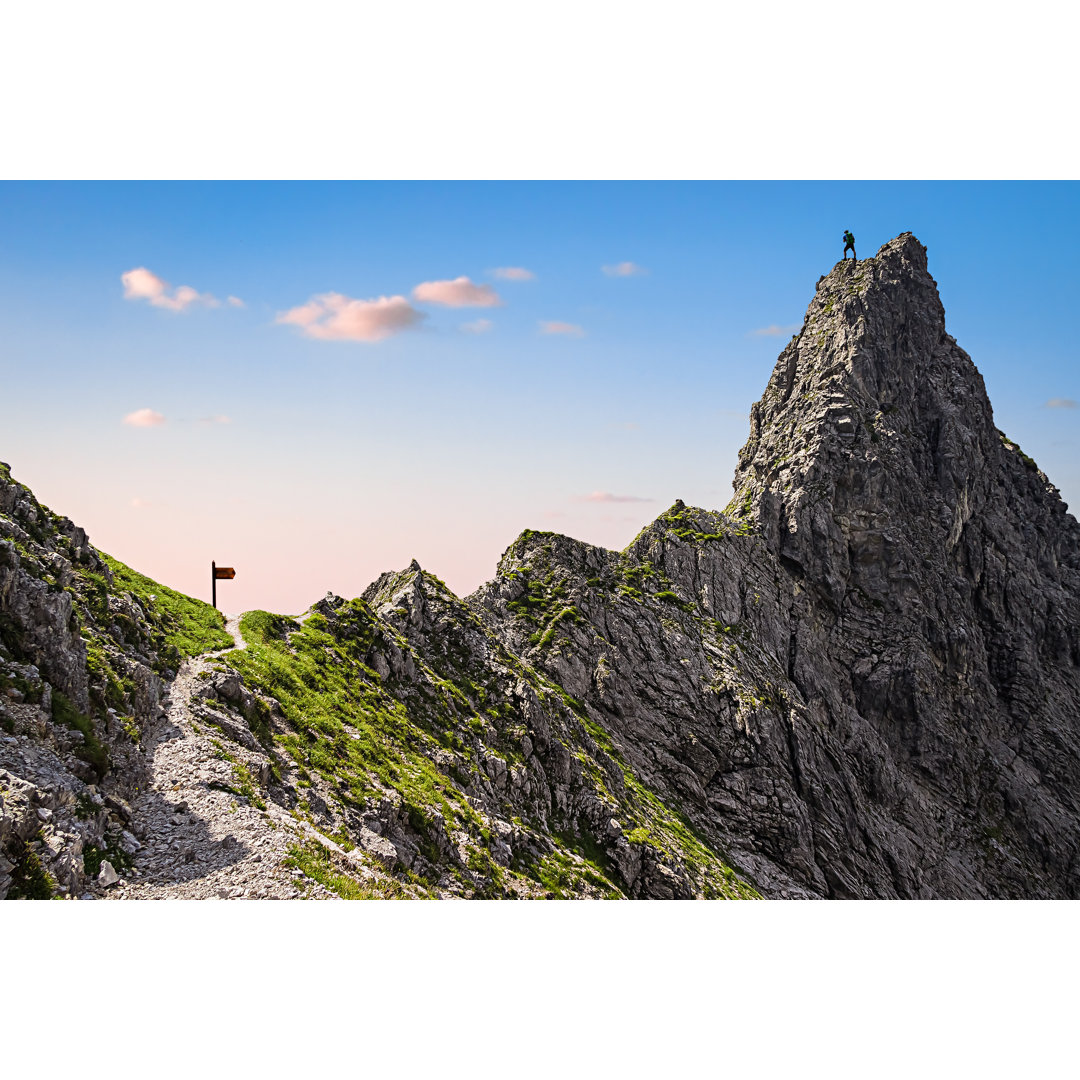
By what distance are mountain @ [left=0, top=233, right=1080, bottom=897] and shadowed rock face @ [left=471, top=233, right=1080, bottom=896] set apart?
0.35 meters

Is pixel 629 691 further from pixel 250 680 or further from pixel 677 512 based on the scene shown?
pixel 250 680

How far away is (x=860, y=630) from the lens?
8125cm

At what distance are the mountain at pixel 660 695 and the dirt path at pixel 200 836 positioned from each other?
95mm

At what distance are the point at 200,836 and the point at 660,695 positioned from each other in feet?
142

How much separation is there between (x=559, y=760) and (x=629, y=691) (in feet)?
62.4

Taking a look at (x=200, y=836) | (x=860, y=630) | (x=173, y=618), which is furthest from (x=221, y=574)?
(x=860, y=630)

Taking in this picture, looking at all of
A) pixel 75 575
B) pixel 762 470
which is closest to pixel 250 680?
pixel 75 575

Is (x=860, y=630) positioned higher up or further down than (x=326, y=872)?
higher up

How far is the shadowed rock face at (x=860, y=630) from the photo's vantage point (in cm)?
5600

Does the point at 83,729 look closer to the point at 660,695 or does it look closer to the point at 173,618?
the point at 173,618

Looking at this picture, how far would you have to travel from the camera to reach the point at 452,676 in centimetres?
4172

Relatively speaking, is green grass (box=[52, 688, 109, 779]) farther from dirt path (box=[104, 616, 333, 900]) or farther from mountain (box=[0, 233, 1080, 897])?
dirt path (box=[104, 616, 333, 900])

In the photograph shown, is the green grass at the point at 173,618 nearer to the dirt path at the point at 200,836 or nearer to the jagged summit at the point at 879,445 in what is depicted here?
the dirt path at the point at 200,836

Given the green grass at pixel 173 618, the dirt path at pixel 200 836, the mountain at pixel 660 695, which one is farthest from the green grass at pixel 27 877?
the green grass at pixel 173 618
